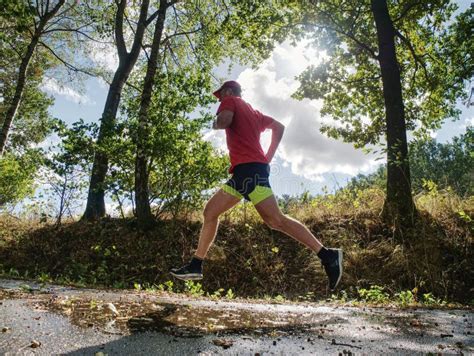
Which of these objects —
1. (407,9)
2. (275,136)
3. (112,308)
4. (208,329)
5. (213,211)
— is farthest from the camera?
(407,9)

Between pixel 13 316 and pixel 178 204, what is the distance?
658 centimetres

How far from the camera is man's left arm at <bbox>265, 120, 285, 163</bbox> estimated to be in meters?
4.48

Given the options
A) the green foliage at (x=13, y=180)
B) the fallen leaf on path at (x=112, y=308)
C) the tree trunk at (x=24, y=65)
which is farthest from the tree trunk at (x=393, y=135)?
the green foliage at (x=13, y=180)

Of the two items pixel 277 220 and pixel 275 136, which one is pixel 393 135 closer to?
pixel 275 136

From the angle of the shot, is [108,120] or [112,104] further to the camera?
[112,104]

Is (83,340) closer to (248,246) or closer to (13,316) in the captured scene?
(13,316)

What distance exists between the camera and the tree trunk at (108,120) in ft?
30.2

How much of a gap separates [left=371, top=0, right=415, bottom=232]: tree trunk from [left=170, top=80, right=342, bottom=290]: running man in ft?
13.2

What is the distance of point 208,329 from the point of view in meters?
3.06

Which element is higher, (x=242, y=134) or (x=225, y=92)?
(x=225, y=92)

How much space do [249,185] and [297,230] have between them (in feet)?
2.23

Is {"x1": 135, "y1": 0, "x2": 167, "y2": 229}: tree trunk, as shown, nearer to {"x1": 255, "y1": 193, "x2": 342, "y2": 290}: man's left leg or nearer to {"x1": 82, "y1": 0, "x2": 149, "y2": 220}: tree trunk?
{"x1": 82, "y1": 0, "x2": 149, "y2": 220}: tree trunk

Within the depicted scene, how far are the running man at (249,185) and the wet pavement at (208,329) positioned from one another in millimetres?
561

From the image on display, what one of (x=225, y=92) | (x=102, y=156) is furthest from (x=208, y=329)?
(x=102, y=156)
